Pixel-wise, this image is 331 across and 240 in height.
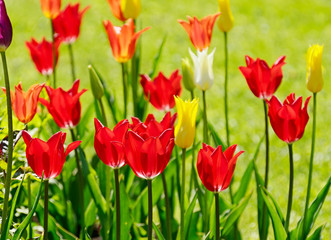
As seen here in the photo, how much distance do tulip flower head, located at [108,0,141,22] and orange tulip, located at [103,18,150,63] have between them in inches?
9.2

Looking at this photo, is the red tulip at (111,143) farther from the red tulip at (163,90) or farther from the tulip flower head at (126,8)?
the tulip flower head at (126,8)

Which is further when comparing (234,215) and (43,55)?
(43,55)

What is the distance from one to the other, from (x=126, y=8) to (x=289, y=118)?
43.0 inches

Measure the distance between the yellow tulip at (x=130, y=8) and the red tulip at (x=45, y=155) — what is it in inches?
41.8

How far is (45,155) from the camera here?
1.97 meters

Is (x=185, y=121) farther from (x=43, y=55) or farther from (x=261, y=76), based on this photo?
(x=43, y=55)

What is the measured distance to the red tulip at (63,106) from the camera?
2.38 metres

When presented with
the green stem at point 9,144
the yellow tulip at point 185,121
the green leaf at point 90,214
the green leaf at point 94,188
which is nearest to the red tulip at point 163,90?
the green leaf at point 94,188

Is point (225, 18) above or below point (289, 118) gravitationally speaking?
above

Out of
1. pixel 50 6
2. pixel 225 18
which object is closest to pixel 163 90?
pixel 225 18

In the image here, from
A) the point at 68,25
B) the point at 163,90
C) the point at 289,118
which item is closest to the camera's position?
the point at 289,118

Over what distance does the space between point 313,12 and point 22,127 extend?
19.9 ft

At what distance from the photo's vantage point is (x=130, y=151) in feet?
6.26

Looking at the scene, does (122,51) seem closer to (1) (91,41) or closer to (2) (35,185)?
(2) (35,185)
